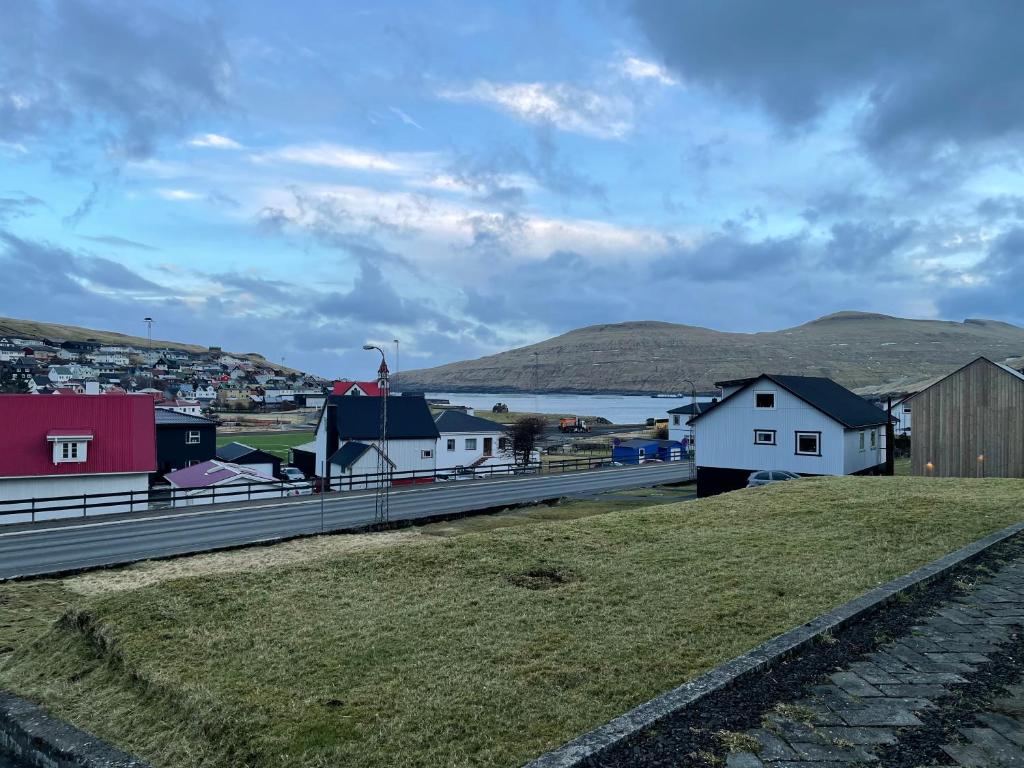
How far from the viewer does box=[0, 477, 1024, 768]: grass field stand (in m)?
6.37

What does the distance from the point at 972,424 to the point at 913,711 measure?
113ft

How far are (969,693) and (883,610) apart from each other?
2.36 metres

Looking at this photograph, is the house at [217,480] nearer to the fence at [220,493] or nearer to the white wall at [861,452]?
the fence at [220,493]

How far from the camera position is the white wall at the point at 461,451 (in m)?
54.0

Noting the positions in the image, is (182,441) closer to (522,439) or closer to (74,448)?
(74,448)

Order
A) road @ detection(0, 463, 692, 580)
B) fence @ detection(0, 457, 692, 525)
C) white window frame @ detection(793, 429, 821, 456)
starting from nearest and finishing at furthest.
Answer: road @ detection(0, 463, 692, 580), fence @ detection(0, 457, 692, 525), white window frame @ detection(793, 429, 821, 456)

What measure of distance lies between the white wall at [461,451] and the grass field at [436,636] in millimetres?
39344

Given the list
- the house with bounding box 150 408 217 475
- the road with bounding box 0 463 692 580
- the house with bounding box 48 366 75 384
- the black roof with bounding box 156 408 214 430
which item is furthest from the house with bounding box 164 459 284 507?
the house with bounding box 48 366 75 384

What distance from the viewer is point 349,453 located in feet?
157

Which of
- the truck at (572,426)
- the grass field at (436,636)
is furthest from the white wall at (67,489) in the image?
the truck at (572,426)

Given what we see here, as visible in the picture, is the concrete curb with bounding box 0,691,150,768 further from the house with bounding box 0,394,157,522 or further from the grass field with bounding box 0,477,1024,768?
the house with bounding box 0,394,157,522

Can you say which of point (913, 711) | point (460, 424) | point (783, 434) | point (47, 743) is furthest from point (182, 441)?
point (913, 711)

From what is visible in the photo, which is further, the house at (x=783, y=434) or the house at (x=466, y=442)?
the house at (x=466, y=442)

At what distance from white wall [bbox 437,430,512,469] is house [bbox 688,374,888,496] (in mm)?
22234
